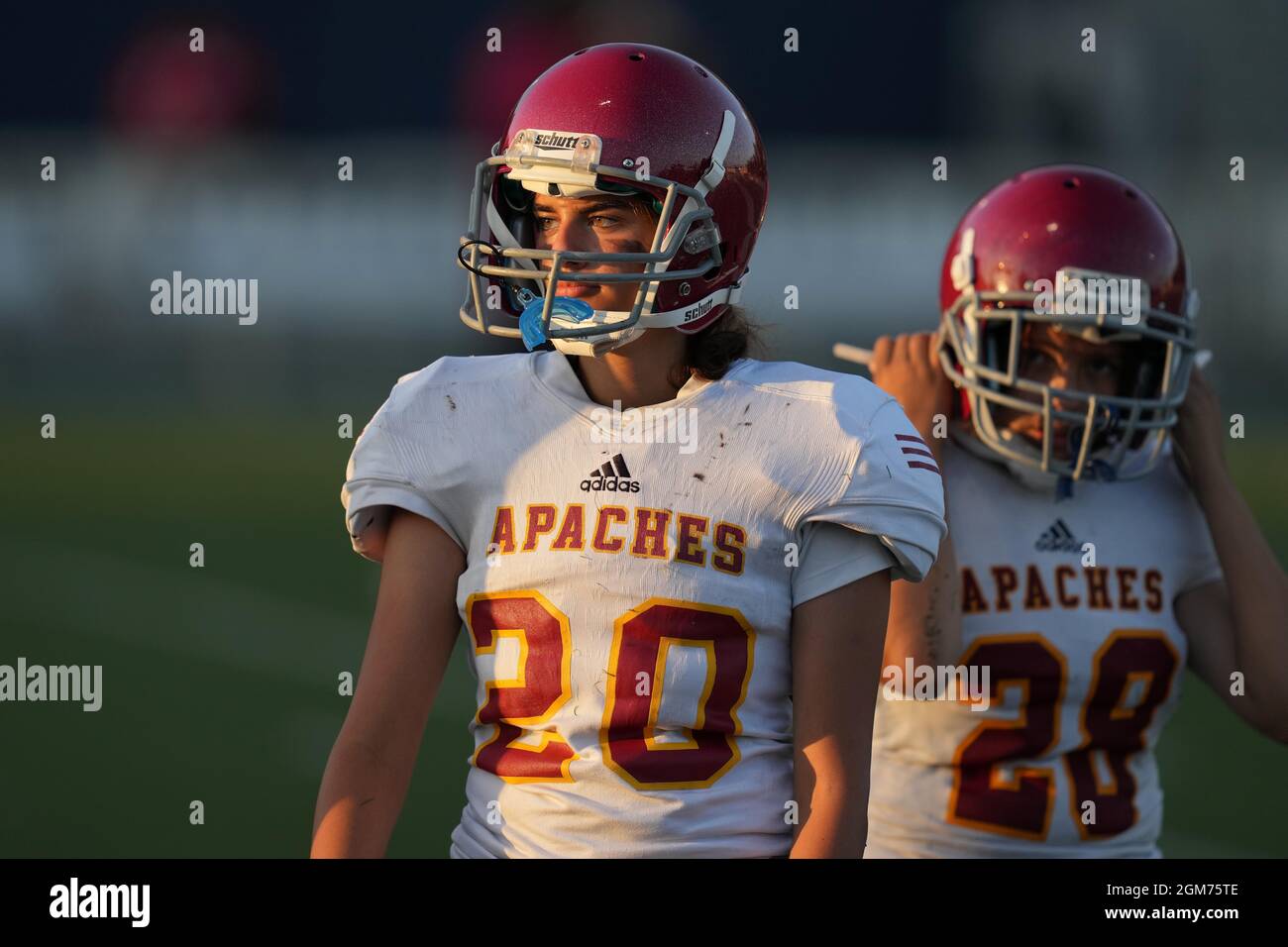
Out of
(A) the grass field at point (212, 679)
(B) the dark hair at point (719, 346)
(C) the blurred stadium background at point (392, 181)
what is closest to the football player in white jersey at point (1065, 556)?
(B) the dark hair at point (719, 346)

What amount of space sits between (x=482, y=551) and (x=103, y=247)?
35.5 ft

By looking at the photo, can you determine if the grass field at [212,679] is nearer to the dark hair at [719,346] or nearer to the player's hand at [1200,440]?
the player's hand at [1200,440]

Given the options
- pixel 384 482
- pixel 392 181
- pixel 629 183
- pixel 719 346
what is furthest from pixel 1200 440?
pixel 392 181

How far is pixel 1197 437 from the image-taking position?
287cm

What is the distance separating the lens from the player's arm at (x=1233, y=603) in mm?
2738

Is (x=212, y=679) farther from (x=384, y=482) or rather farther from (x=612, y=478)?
(x=612, y=478)

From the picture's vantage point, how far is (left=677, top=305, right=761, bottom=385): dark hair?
2.25m

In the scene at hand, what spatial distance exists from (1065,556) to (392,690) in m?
1.16

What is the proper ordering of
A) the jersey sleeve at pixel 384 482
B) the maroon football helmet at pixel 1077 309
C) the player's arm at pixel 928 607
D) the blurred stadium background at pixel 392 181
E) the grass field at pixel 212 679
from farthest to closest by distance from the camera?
the blurred stadium background at pixel 392 181, the grass field at pixel 212 679, the maroon football helmet at pixel 1077 309, the player's arm at pixel 928 607, the jersey sleeve at pixel 384 482

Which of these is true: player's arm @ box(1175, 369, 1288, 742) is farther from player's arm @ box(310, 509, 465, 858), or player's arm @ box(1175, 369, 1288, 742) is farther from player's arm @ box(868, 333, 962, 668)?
player's arm @ box(310, 509, 465, 858)

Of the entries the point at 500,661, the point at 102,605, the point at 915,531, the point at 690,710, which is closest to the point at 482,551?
the point at 500,661

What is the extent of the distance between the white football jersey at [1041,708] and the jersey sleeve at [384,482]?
0.91m

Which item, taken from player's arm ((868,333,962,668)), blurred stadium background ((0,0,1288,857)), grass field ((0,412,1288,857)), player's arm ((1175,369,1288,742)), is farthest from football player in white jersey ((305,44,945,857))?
blurred stadium background ((0,0,1288,857))

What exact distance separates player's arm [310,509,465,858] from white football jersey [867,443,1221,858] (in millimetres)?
856
